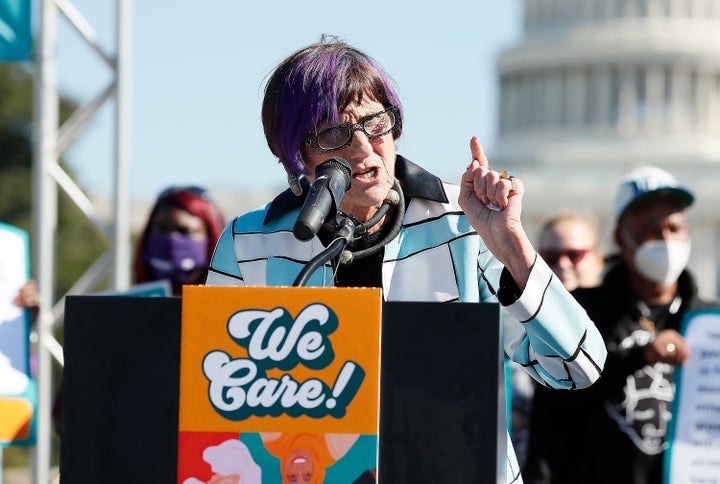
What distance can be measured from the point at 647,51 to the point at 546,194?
28.4ft

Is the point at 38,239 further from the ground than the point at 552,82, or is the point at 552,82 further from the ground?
the point at 552,82

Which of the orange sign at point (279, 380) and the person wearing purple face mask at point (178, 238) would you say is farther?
the person wearing purple face mask at point (178, 238)

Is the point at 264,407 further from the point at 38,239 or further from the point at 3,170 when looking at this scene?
the point at 3,170

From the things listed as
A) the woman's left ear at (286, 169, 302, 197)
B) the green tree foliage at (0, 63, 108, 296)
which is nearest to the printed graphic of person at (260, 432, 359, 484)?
the woman's left ear at (286, 169, 302, 197)

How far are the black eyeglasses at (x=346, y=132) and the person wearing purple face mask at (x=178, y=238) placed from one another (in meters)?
3.66

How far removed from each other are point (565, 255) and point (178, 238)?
202 centimetres

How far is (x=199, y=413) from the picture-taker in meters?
2.52

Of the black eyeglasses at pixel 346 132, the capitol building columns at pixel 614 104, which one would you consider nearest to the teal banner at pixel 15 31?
the black eyeglasses at pixel 346 132

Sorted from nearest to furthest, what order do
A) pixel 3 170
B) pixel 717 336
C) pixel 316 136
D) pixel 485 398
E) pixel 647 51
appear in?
1. pixel 485 398
2. pixel 316 136
3. pixel 717 336
4. pixel 3 170
5. pixel 647 51

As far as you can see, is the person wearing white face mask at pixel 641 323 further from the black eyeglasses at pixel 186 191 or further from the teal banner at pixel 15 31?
the teal banner at pixel 15 31

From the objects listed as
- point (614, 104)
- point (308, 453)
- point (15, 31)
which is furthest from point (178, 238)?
point (614, 104)

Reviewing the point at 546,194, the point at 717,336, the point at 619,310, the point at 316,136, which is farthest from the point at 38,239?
the point at 546,194

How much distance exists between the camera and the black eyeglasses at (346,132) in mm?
3205

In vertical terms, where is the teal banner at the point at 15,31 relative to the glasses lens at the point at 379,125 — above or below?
above
